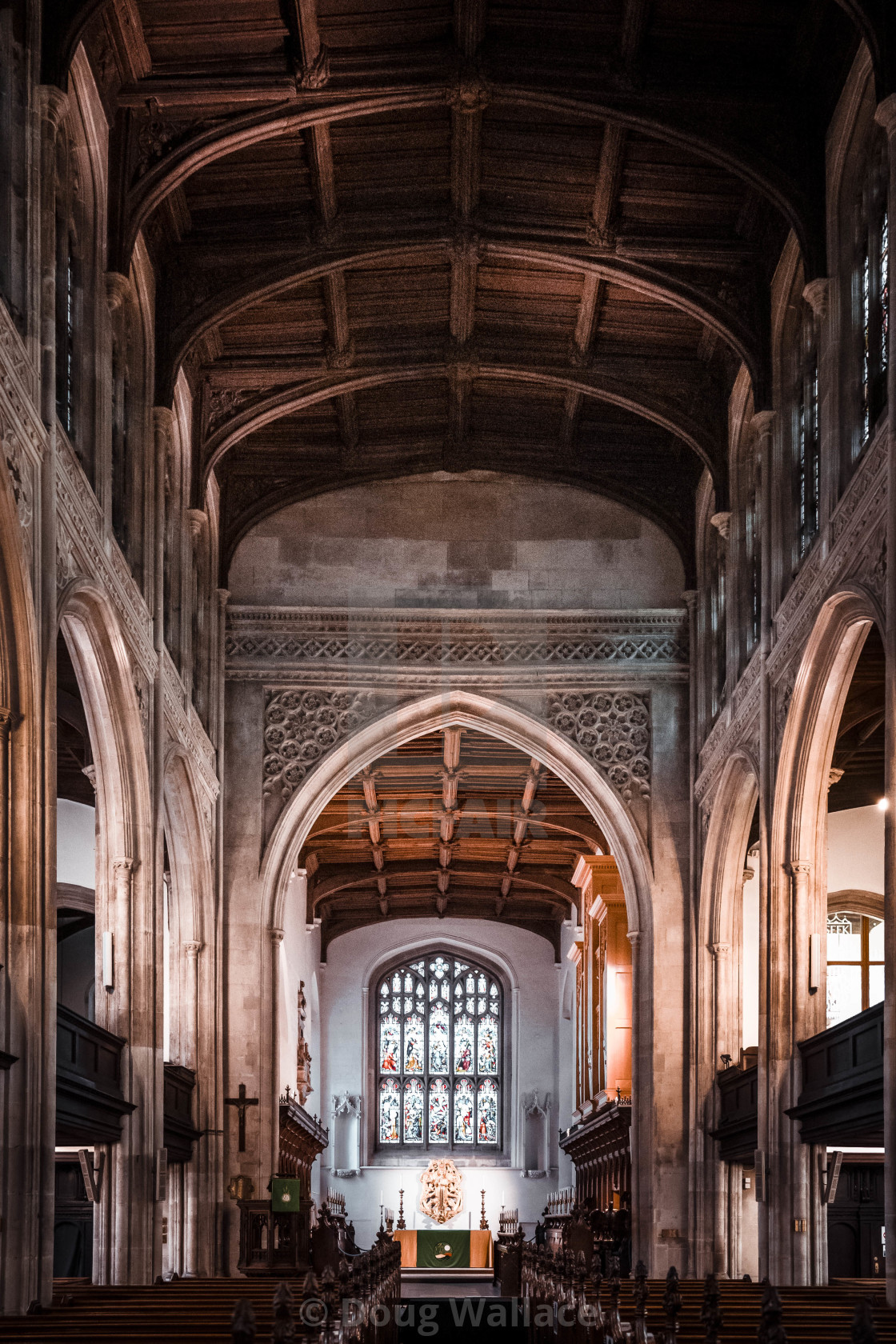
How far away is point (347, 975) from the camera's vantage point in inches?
1661

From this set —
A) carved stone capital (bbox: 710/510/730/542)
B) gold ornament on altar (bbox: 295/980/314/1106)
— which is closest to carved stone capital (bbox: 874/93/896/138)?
carved stone capital (bbox: 710/510/730/542)

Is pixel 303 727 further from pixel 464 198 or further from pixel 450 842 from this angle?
pixel 450 842

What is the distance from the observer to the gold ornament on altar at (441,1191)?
39.9m

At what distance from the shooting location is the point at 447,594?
78.0 feet

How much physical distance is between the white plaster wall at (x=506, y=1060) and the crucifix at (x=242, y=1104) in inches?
744

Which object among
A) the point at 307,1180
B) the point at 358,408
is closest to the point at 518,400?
the point at 358,408

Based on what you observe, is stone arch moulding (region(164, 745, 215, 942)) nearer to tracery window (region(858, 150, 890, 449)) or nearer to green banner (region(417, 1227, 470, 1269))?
tracery window (region(858, 150, 890, 449))

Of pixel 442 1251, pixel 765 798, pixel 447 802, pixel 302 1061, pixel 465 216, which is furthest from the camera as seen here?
pixel 442 1251

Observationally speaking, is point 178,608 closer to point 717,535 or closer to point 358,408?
point 358,408

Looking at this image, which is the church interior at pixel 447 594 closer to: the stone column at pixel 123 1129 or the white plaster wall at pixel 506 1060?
the stone column at pixel 123 1129

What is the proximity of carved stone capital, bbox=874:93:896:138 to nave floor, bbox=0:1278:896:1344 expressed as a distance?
25.7 feet

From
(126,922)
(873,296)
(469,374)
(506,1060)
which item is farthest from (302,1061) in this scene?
(873,296)

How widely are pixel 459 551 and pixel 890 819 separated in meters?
12.6

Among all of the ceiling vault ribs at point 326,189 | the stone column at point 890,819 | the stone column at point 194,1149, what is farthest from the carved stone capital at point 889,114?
the stone column at point 194,1149
